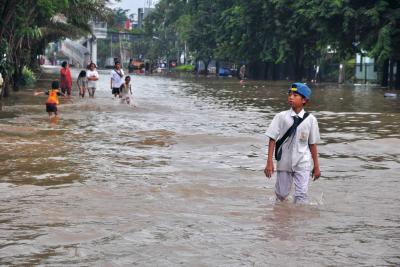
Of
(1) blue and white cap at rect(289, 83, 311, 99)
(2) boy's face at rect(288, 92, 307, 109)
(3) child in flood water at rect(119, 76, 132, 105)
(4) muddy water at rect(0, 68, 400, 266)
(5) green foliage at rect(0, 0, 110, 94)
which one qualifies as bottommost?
(4) muddy water at rect(0, 68, 400, 266)

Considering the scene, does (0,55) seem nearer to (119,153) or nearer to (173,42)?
(119,153)

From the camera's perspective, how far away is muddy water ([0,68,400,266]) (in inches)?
249

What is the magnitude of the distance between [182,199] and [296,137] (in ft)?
5.63

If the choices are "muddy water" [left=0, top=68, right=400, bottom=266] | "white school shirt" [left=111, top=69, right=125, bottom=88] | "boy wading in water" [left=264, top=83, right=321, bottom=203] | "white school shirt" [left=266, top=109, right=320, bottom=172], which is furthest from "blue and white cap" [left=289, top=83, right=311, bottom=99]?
"white school shirt" [left=111, top=69, right=125, bottom=88]

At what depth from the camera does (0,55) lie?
25094 mm

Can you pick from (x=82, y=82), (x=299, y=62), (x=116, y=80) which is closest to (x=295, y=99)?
(x=116, y=80)

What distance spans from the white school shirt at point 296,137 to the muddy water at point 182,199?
0.51 metres

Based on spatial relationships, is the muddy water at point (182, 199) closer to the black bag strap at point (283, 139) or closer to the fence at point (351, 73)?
the black bag strap at point (283, 139)

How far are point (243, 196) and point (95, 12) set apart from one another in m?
27.3

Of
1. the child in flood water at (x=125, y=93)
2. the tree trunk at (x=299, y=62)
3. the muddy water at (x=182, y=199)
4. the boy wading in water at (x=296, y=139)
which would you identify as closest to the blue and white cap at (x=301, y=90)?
the boy wading in water at (x=296, y=139)

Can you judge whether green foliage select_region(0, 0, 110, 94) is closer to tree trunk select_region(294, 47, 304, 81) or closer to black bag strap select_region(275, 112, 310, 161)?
black bag strap select_region(275, 112, 310, 161)

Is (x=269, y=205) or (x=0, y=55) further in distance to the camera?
(x=0, y=55)

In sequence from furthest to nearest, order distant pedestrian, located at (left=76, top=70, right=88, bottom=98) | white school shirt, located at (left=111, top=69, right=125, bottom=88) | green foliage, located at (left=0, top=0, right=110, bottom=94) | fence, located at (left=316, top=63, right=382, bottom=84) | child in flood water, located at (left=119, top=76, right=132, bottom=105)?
fence, located at (left=316, top=63, right=382, bottom=84) < distant pedestrian, located at (left=76, top=70, right=88, bottom=98) < white school shirt, located at (left=111, top=69, right=125, bottom=88) < child in flood water, located at (left=119, top=76, right=132, bottom=105) < green foliage, located at (left=0, top=0, right=110, bottom=94)

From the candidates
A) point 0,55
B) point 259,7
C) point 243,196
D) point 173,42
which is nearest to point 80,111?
point 0,55
